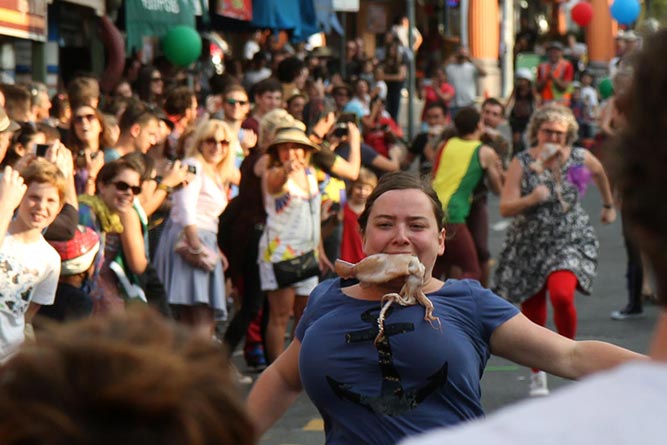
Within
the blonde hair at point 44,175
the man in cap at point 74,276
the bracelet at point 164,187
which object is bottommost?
the man in cap at point 74,276

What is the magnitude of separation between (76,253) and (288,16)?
12985 mm

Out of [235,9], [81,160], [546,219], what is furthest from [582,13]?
[81,160]

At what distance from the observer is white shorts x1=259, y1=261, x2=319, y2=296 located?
9.41m

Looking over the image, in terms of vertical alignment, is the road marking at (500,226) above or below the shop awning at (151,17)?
below

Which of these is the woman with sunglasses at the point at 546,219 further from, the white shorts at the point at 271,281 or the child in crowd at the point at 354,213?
the child in crowd at the point at 354,213

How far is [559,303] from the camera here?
895 cm

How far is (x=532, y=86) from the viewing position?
25.5 m

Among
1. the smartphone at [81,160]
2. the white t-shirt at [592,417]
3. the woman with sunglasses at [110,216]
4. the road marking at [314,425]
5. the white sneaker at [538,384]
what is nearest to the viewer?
the white t-shirt at [592,417]

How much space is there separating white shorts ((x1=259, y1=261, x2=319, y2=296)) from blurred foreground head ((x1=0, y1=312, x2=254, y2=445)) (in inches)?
309

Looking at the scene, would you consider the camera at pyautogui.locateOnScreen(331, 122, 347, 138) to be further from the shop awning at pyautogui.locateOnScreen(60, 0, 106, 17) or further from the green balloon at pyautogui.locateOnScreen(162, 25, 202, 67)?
the green balloon at pyautogui.locateOnScreen(162, 25, 202, 67)

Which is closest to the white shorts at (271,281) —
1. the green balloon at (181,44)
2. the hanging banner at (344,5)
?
the green balloon at (181,44)

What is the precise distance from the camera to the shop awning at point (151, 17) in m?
14.9

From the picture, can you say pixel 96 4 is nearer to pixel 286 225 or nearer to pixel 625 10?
pixel 286 225

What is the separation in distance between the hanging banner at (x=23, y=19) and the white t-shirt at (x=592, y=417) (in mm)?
9673
